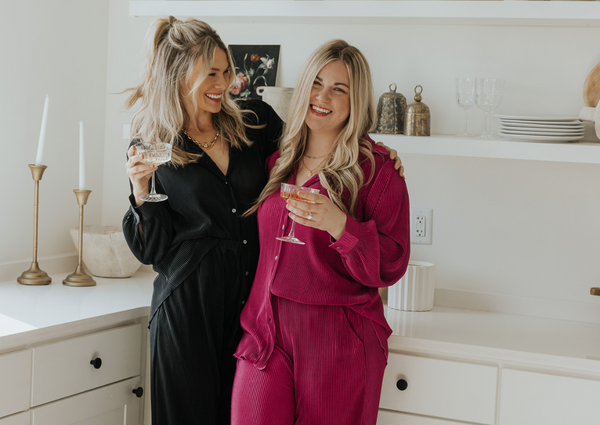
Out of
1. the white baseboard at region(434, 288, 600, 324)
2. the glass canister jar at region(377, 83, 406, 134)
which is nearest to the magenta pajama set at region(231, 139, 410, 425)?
the glass canister jar at region(377, 83, 406, 134)

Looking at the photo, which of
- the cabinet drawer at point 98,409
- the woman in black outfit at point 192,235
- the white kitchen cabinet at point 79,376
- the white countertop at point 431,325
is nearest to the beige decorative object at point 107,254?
the white countertop at point 431,325

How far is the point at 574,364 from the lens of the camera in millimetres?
1655

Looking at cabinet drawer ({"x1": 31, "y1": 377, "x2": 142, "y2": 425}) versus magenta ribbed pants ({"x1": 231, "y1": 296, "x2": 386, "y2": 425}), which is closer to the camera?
magenta ribbed pants ({"x1": 231, "y1": 296, "x2": 386, "y2": 425})

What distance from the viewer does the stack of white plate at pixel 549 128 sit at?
1.82 m

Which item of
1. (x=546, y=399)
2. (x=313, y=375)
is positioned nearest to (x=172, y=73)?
(x=313, y=375)

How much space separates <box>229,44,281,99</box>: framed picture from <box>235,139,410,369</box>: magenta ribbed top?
83 cm

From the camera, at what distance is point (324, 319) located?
154 centimetres

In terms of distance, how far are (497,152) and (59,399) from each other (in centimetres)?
150

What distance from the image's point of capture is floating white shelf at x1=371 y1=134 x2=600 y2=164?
1.78 meters

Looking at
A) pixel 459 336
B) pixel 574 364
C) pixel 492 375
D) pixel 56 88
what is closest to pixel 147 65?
pixel 56 88

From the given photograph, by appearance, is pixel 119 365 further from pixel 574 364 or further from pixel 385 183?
pixel 574 364

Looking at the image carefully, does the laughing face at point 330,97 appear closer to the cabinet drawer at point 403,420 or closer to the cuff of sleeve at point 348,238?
the cuff of sleeve at point 348,238

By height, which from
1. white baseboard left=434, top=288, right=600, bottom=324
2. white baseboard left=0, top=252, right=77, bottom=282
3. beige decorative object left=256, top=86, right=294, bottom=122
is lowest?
white baseboard left=434, top=288, right=600, bottom=324

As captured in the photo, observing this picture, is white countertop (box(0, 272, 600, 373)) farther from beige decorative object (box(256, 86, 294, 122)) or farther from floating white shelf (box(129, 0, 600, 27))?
floating white shelf (box(129, 0, 600, 27))
